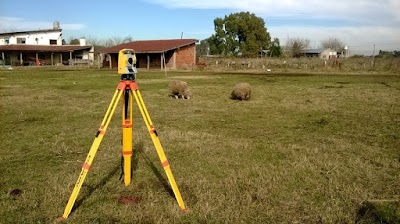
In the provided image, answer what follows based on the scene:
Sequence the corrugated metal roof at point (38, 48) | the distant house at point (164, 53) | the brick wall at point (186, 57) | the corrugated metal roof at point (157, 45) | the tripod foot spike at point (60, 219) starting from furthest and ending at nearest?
the corrugated metal roof at point (38, 48) < the brick wall at point (186, 57) < the distant house at point (164, 53) < the corrugated metal roof at point (157, 45) < the tripod foot spike at point (60, 219)

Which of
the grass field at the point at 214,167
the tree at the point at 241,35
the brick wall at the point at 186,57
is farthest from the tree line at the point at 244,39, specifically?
the grass field at the point at 214,167

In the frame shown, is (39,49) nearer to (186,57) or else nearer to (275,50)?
(186,57)

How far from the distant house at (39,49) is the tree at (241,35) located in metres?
28.2

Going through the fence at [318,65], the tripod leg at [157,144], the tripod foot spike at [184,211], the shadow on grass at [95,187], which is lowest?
the tripod foot spike at [184,211]

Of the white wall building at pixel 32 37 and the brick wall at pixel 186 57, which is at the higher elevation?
the white wall building at pixel 32 37

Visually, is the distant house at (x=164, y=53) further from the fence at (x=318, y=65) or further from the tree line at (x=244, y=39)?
the tree line at (x=244, y=39)

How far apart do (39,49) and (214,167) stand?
56299 mm

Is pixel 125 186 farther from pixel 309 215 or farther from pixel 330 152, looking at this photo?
pixel 330 152

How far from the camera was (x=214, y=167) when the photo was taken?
651cm

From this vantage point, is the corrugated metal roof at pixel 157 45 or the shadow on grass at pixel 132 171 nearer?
the shadow on grass at pixel 132 171

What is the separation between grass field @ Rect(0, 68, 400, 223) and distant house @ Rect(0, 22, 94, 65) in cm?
4838

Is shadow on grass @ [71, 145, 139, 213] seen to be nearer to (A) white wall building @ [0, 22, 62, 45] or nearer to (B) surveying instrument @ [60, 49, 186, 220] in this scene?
(B) surveying instrument @ [60, 49, 186, 220]

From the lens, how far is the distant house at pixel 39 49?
55.8 metres

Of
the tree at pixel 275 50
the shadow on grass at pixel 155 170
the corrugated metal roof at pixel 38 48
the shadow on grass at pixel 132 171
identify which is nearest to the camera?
the shadow on grass at pixel 132 171
